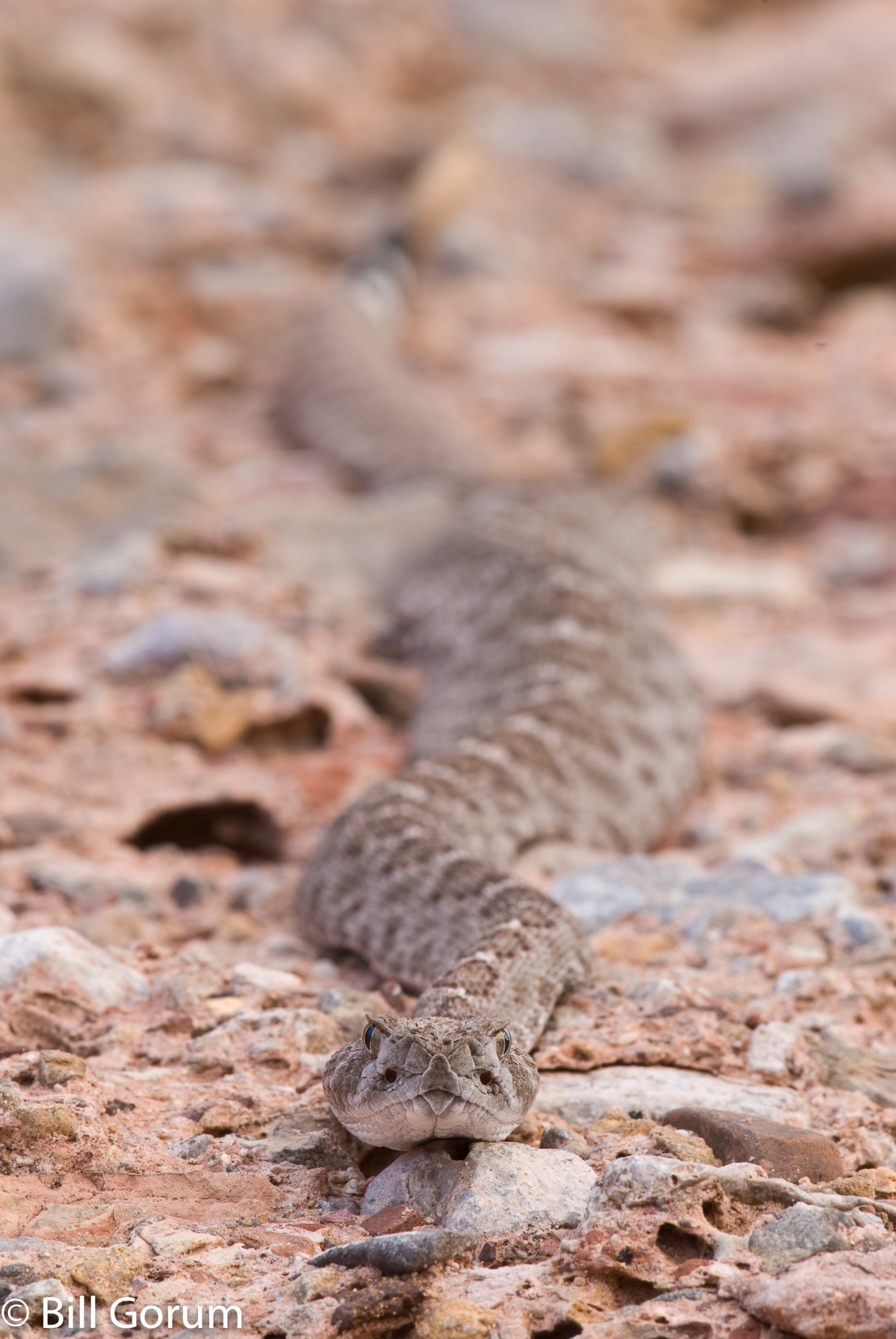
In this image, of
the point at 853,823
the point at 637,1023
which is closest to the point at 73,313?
the point at 853,823

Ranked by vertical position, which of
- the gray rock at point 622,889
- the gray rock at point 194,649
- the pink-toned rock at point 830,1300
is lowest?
the pink-toned rock at point 830,1300

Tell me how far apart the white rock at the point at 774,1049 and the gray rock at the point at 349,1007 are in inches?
48.2

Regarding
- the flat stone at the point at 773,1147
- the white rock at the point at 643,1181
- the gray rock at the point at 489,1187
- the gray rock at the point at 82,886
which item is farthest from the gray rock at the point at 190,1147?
the gray rock at the point at 82,886

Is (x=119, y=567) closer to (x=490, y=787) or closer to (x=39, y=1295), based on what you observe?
(x=490, y=787)

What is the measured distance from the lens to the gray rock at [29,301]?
12430 millimetres

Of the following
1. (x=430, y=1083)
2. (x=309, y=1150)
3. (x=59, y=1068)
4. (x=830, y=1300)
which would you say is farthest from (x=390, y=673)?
(x=830, y=1300)

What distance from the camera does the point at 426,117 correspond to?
21.1 metres

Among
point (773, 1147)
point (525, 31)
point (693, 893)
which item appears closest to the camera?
point (773, 1147)

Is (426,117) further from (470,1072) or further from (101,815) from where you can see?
(470,1072)

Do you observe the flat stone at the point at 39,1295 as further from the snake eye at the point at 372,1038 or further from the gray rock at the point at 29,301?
the gray rock at the point at 29,301

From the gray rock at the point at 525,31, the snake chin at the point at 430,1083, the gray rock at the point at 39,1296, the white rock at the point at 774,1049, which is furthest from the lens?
the gray rock at the point at 525,31

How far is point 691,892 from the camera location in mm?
5410

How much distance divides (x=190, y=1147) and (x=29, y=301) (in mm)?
10554

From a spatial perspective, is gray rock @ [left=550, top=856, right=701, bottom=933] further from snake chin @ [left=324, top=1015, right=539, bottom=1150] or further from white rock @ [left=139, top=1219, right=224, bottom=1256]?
white rock @ [left=139, top=1219, right=224, bottom=1256]
